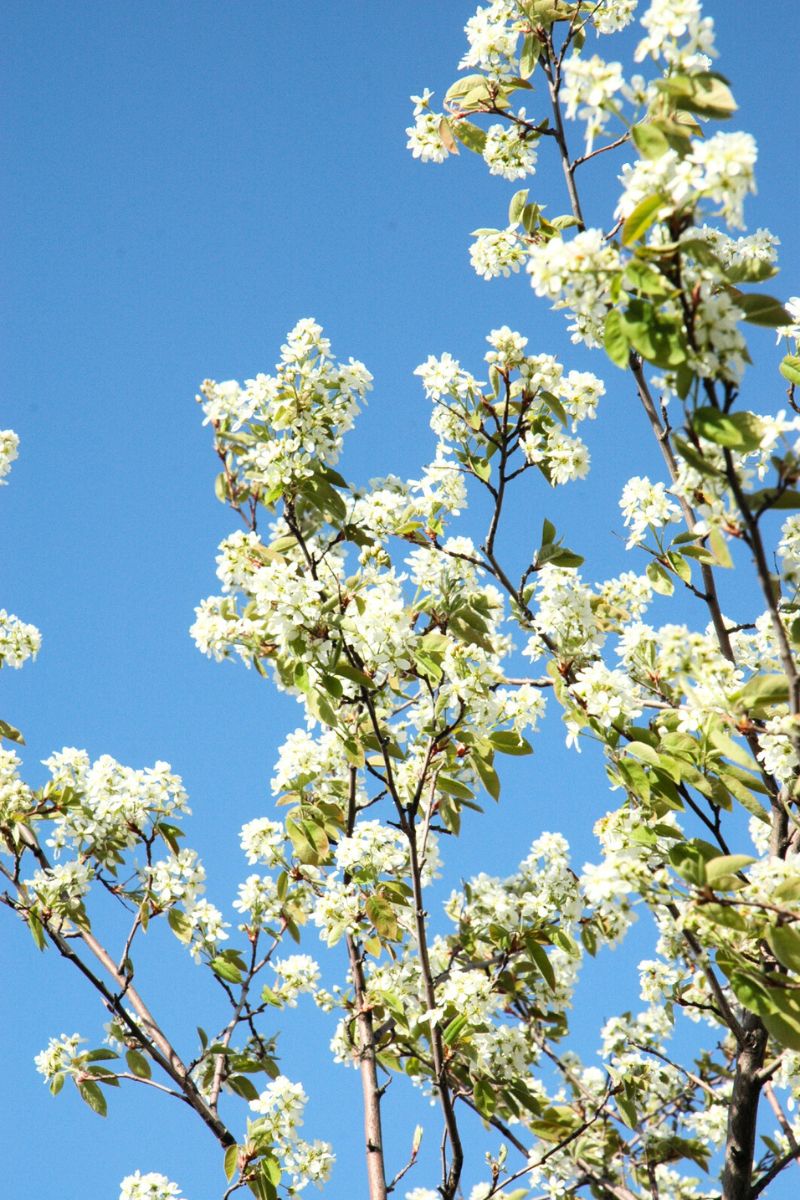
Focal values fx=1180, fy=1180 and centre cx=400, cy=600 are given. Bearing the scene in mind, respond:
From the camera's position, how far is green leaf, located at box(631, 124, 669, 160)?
283 centimetres

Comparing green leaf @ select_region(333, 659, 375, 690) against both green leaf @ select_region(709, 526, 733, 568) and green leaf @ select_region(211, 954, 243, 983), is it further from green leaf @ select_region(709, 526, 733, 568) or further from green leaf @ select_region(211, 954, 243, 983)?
green leaf @ select_region(211, 954, 243, 983)

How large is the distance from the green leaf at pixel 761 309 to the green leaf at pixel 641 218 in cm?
32

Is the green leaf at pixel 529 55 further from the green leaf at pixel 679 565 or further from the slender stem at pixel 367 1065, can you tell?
the slender stem at pixel 367 1065

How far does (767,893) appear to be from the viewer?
3305 mm

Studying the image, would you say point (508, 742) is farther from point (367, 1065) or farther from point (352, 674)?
point (367, 1065)

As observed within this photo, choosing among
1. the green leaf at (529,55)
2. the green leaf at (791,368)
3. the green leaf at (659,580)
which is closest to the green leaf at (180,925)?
the green leaf at (659,580)

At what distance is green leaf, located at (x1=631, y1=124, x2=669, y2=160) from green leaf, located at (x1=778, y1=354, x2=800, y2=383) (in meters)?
1.69

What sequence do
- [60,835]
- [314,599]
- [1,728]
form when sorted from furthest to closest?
[1,728], [60,835], [314,599]

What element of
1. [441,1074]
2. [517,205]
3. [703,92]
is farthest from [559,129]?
[441,1074]

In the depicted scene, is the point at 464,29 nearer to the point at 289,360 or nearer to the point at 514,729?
the point at 289,360

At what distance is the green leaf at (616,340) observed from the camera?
284 centimetres

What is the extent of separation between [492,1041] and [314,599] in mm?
2388

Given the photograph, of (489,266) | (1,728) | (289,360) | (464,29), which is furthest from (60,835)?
(464,29)

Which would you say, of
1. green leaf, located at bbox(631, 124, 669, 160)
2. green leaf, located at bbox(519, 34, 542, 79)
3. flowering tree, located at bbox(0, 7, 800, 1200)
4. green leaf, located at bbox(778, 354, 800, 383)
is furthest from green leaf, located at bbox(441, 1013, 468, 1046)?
green leaf, located at bbox(519, 34, 542, 79)
